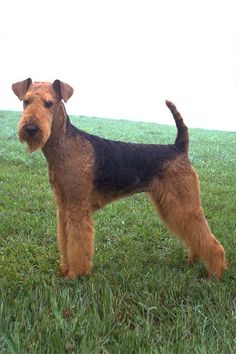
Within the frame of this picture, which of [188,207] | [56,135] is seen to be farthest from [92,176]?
[188,207]

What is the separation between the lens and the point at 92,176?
3.46m

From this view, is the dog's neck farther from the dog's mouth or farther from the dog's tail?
the dog's tail

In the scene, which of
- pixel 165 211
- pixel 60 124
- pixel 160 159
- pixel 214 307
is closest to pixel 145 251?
pixel 165 211

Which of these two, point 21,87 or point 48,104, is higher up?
point 21,87

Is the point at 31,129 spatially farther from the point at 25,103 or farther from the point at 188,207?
the point at 188,207

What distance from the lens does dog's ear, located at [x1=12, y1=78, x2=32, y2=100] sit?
342cm

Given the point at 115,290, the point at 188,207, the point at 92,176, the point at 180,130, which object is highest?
the point at 180,130

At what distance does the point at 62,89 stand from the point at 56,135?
1.30ft

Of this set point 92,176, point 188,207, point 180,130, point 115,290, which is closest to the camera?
point 115,290

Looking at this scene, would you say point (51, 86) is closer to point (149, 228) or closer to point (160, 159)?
point (160, 159)

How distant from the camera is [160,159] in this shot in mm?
3668

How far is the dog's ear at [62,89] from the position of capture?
3.36m

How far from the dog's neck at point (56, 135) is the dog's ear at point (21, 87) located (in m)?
0.34

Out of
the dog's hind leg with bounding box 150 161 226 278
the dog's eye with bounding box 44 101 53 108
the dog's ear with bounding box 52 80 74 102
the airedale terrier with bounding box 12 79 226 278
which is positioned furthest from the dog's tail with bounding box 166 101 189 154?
the dog's eye with bounding box 44 101 53 108
